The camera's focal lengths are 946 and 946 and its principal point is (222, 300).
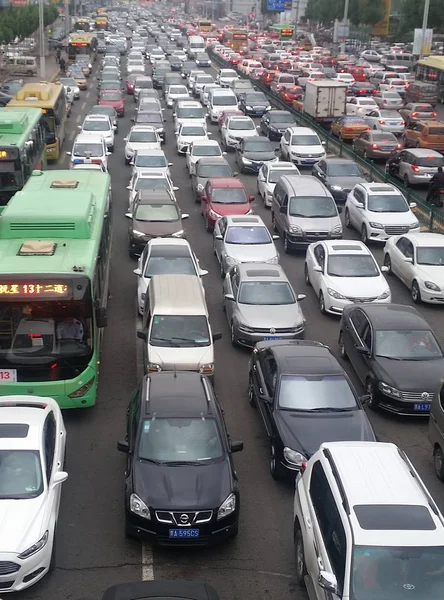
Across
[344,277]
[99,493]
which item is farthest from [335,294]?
[99,493]

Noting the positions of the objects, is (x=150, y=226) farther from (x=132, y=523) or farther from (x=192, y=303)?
(x=132, y=523)

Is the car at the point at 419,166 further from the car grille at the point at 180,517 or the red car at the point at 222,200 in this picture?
the car grille at the point at 180,517

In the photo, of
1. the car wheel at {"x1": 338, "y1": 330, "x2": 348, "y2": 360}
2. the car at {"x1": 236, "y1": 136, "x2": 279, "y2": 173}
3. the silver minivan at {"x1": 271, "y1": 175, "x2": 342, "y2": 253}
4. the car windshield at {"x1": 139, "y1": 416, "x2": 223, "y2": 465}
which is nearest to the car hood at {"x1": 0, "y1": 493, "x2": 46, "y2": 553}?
the car windshield at {"x1": 139, "y1": 416, "x2": 223, "y2": 465}

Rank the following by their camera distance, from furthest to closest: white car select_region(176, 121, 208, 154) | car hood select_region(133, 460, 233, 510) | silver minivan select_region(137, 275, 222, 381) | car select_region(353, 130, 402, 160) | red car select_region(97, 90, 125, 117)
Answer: red car select_region(97, 90, 125, 117)
white car select_region(176, 121, 208, 154)
car select_region(353, 130, 402, 160)
silver minivan select_region(137, 275, 222, 381)
car hood select_region(133, 460, 233, 510)

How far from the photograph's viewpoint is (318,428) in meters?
13.5

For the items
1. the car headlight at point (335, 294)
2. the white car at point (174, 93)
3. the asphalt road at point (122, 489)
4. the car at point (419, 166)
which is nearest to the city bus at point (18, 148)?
the asphalt road at point (122, 489)

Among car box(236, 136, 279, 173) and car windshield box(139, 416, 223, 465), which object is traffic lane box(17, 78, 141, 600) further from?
car box(236, 136, 279, 173)

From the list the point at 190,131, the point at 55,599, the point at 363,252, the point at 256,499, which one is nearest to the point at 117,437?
the point at 256,499

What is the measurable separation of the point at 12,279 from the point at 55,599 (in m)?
5.44

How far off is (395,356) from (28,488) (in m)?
7.59

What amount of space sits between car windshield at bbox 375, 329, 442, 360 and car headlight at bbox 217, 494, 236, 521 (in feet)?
18.9

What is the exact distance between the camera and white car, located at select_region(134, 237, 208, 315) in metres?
20.5

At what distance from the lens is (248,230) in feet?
78.9

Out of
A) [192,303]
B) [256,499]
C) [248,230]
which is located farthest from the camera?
[248,230]
